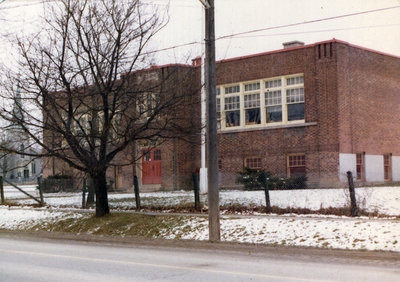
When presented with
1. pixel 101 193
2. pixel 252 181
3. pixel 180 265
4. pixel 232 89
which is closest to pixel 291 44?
pixel 232 89

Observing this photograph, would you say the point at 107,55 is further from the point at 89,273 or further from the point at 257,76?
the point at 257,76

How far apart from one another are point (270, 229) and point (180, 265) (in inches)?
187

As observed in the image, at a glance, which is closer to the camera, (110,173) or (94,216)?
(94,216)

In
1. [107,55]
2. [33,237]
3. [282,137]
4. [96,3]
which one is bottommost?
[33,237]

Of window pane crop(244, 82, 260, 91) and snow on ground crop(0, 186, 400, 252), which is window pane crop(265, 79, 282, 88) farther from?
snow on ground crop(0, 186, 400, 252)

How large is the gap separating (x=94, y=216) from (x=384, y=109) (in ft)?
65.6

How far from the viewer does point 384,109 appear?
108 ft

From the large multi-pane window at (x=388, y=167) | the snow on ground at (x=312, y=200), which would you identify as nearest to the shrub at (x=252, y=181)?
→ the snow on ground at (x=312, y=200)

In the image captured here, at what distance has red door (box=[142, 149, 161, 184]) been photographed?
3616 cm

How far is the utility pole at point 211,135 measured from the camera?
48.2 ft

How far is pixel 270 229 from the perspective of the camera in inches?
591

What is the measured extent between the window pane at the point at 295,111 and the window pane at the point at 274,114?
1.96 ft

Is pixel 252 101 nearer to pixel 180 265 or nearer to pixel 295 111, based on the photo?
pixel 295 111

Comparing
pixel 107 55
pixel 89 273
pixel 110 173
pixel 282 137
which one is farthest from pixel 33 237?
pixel 110 173
